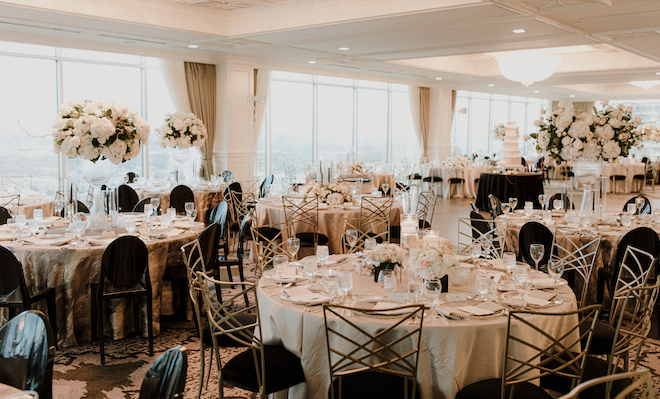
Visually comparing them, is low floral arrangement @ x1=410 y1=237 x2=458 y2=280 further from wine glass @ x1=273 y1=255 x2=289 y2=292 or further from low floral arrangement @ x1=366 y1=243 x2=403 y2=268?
wine glass @ x1=273 y1=255 x2=289 y2=292

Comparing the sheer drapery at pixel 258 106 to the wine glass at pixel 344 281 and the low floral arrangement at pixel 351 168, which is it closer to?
the low floral arrangement at pixel 351 168

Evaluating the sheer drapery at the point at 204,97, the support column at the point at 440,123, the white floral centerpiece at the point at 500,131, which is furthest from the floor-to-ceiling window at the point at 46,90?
the support column at the point at 440,123

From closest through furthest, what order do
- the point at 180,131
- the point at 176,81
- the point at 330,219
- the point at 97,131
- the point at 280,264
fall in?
the point at 280,264, the point at 97,131, the point at 330,219, the point at 180,131, the point at 176,81

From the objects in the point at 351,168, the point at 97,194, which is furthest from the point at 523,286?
the point at 351,168

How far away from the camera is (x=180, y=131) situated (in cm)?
918

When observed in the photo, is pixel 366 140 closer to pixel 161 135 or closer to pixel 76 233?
pixel 161 135

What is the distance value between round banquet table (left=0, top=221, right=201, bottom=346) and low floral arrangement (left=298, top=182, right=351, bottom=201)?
2545mm

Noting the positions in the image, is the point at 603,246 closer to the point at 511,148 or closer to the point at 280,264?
the point at 280,264

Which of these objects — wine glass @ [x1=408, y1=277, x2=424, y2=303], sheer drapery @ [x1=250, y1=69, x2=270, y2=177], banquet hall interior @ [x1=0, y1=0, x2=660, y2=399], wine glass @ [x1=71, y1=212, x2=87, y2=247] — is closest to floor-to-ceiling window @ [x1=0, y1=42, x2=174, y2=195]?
banquet hall interior @ [x1=0, y1=0, x2=660, y2=399]

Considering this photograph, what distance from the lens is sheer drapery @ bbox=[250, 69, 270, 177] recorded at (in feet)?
38.9

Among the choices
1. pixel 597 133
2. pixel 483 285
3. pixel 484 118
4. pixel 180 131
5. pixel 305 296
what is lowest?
pixel 305 296

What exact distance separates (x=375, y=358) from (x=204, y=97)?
9.30m

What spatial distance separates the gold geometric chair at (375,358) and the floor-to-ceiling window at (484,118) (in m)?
15.3

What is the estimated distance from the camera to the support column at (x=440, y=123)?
16.7 m
